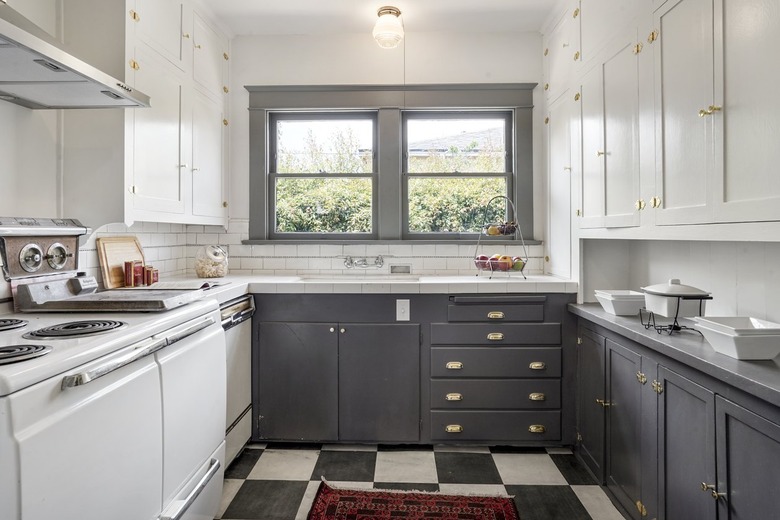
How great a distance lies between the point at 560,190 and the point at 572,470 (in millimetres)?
1662

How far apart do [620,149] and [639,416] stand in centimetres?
120

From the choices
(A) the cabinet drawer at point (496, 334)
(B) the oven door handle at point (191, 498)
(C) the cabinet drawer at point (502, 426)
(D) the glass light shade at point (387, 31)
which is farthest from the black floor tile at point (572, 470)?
(D) the glass light shade at point (387, 31)

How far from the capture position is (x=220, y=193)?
3217 mm

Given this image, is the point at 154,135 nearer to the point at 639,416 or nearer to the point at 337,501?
the point at 337,501

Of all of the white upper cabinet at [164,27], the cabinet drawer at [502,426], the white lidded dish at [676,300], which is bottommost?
the cabinet drawer at [502,426]

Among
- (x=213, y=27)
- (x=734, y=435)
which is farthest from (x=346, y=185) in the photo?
(x=734, y=435)

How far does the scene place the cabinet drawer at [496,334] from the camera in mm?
2635

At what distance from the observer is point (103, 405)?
1.21 meters

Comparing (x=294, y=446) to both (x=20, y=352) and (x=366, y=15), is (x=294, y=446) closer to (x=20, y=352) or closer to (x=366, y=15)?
(x=20, y=352)

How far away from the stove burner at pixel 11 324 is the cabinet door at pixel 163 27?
1433mm

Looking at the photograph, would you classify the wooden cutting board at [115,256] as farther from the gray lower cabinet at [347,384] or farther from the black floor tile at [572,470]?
the black floor tile at [572,470]

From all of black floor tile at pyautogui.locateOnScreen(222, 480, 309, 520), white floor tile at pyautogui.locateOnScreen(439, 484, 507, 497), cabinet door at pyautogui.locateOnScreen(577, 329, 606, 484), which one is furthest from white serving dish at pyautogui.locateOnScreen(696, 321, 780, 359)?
black floor tile at pyautogui.locateOnScreen(222, 480, 309, 520)

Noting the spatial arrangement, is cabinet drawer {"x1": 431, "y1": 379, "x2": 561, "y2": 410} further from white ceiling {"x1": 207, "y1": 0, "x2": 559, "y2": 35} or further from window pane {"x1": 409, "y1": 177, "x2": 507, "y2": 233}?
white ceiling {"x1": 207, "y1": 0, "x2": 559, "y2": 35}

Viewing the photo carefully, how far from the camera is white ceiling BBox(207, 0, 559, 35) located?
114 inches
